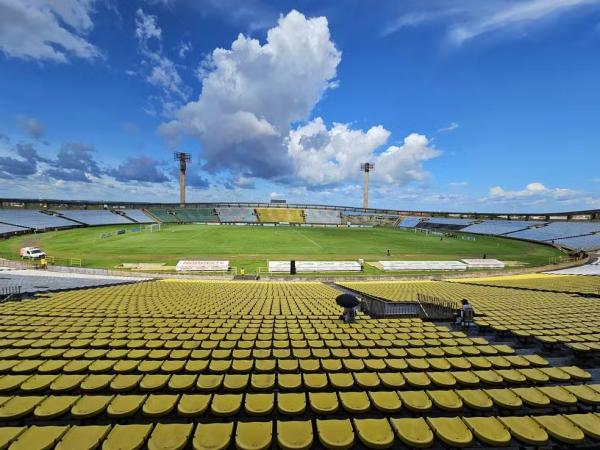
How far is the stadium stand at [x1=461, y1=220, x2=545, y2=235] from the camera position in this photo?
9594 cm

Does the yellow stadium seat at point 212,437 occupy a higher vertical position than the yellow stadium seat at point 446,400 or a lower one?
higher

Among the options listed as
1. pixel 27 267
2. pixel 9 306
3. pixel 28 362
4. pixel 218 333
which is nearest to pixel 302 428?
pixel 218 333

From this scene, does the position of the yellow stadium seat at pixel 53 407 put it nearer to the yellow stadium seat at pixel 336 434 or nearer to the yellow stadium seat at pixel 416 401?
the yellow stadium seat at pixel 336 434

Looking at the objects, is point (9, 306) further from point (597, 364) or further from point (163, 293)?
point (597, 364)

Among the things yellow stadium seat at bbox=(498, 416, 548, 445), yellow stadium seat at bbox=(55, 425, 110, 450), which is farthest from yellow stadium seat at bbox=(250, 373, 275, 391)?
yellow stadium seat at bbox=(498, 416, 548, 445)

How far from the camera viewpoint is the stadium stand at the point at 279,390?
15.3ft

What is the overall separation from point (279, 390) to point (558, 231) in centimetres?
10298

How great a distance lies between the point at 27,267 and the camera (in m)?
37.1

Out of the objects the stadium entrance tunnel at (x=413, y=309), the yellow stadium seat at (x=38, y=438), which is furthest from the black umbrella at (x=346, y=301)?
the yellow stadium seat at (x=38, y=438)

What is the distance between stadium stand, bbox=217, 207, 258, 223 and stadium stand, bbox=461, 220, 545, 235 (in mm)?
86682

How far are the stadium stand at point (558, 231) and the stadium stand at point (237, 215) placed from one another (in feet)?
321

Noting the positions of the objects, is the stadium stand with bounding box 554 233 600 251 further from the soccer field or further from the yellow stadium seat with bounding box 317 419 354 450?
the yellow stadium seat with bounding box 317 419 354 450

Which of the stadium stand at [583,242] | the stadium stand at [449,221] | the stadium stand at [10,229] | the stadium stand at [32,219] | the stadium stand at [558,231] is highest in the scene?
the stadium stand at [32,219]

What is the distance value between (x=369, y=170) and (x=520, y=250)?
106 meters
